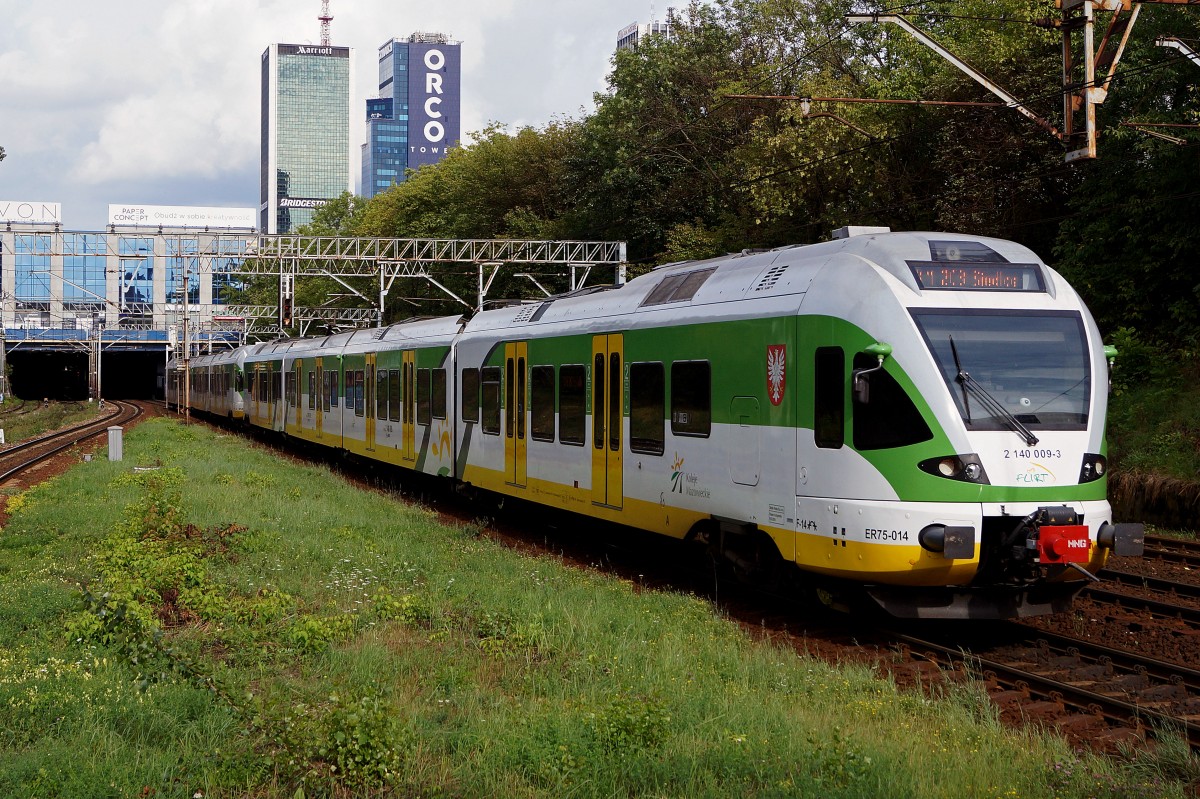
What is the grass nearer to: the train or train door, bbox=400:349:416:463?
the train

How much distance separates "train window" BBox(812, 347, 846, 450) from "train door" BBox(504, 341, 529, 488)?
6890 mm

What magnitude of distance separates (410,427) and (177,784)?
1668 centimetres

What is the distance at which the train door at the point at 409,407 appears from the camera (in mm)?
22000

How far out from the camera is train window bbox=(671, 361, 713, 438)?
11.6 meters

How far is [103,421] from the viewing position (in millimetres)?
50719

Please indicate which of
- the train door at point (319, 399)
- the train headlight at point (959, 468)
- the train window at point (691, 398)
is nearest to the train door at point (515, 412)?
the train window at point (691, 398)

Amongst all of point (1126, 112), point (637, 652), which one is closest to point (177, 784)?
point (637, 652)

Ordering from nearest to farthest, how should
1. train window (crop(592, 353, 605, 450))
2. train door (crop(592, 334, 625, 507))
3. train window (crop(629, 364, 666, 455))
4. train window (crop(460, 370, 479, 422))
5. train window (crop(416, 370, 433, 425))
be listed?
1. train window (crop(629, 364, 666, 455))
2. train door (crop(592, 334, 625, 507))
3. train window (crop(592, 353, 605, 450))
4. train window (crop(460, 370, 479, 422))
5. train window (crop(416, 370, 433, 425))

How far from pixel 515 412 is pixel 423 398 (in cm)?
508

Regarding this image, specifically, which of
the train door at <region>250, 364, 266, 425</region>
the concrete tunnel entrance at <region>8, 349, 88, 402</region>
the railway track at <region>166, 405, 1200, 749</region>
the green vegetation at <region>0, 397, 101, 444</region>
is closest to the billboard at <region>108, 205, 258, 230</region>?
the concrete tunnel entrance at <region>8, 349, 88, 402</region>

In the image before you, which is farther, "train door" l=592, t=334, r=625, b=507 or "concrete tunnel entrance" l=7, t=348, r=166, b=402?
"concrete tunnel entrance" l=7, t=348, r=166, b=402

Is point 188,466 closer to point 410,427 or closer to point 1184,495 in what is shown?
point 410,427

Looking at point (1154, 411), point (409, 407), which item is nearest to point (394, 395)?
point (409, 407)

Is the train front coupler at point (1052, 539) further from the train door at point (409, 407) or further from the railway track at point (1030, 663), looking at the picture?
the train door at point (409, 407)
